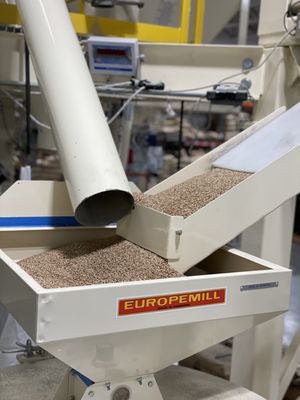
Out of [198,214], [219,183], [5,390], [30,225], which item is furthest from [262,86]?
[5,390]

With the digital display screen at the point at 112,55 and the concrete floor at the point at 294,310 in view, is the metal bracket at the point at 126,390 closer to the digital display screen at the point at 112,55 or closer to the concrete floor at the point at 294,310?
the digital display screen at the point at 112,55

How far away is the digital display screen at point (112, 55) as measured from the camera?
2.10 metres

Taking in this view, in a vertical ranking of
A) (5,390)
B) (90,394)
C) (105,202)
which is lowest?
(5,390)

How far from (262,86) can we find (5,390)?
1.46 m

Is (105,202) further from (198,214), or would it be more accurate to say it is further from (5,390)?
(5,390)

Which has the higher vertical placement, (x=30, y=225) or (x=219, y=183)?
(x=219, y=183)

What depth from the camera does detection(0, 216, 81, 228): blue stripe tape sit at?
4.97 feet

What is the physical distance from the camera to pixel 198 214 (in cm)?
132

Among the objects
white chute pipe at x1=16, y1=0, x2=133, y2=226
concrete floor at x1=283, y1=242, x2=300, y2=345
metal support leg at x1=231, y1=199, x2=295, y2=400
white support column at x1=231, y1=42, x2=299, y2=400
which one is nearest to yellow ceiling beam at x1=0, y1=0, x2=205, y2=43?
white support column at x1=231, y1=42, x2=299, y2=400

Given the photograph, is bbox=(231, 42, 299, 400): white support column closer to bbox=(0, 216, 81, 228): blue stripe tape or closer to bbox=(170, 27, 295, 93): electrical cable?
bbox=(170, 27, 295, 93): electrical cable

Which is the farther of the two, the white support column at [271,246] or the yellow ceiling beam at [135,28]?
the yellow ceiling beam at [135,28]

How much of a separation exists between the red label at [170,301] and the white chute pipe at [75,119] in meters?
0.29

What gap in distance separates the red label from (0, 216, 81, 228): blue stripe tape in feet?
1.71

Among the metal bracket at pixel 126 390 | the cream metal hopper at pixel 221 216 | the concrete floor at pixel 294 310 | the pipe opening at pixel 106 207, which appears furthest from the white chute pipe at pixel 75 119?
the concrete floor at pixel 294 310
